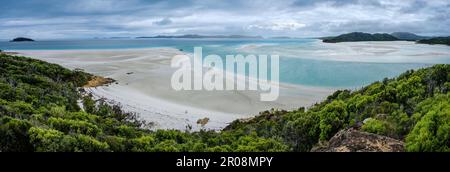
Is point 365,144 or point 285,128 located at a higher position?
point 365,144

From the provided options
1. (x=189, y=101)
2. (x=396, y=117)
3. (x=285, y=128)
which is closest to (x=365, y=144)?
(x=396, y=117)

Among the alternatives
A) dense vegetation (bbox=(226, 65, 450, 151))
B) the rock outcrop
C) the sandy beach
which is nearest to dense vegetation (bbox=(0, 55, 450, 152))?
dense vegetation (bbox=(226, 65, 450, 151))

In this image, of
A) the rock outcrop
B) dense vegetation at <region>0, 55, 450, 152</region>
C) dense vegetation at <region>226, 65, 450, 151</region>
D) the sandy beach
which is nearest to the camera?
the rock outcrop

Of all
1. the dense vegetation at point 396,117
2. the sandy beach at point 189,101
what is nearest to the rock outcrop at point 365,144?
the dense vegetation at point 396,117

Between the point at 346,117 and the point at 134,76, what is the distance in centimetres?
2561

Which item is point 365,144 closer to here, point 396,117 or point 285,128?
point 396,117

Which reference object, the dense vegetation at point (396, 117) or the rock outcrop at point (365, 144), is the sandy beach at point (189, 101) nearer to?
the dense vegetation at point (396, 117)

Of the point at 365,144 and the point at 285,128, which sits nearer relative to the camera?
the point at 365,144

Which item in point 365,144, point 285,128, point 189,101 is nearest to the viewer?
point 365,144

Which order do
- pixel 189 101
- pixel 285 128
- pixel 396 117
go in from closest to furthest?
pixel 396 117, pixel 285 128, pixel 189 101

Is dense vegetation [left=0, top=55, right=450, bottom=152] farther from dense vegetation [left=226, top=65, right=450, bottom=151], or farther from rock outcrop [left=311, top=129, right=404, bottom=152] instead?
rock outcrop [left=311, top=129, right=404, bottom=152]
